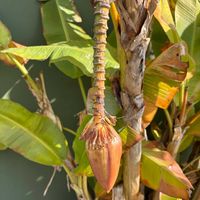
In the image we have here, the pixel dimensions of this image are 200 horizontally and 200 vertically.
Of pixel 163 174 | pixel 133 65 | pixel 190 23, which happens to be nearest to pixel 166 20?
pixel 190 23

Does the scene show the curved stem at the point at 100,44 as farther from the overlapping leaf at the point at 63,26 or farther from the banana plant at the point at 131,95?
the overlapping leaf at the point at 63,26

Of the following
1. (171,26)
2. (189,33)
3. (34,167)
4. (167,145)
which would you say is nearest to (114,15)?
(171,26)

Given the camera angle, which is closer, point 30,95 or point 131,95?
point 131,95

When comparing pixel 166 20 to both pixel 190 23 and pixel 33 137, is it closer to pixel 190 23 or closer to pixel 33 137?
pixel 190 23

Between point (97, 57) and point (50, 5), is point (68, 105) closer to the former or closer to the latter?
point (50, 5)

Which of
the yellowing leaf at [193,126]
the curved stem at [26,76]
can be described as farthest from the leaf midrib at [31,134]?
the yellowing leaf at [193,126]

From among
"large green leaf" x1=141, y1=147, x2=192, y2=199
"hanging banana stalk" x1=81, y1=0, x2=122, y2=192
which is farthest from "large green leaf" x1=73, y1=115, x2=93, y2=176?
"hanging banana stalk" x1=81, y1=0, x2=122, y2=192
